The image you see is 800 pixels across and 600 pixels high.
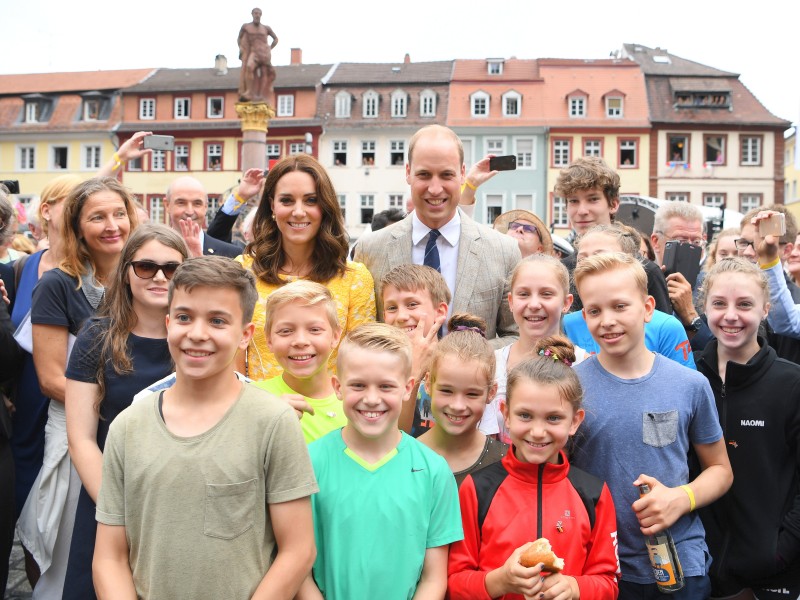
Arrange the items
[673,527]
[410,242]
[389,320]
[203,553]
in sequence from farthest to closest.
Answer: [410,242], [389,320], [673,527], [203,553]

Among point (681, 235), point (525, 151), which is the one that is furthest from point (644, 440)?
point (525, 151)

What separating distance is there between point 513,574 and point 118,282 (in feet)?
6.56

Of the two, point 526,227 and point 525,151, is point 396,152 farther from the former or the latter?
point 526,227

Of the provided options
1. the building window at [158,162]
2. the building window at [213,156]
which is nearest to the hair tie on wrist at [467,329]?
the building window at [213,156]

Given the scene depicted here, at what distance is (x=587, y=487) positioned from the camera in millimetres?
3002

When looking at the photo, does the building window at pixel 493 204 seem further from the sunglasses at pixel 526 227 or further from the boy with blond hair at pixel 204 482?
the boy with blond hair at pixel 204 482

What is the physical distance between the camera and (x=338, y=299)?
3.80m

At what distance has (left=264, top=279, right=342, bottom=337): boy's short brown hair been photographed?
3.28 metres

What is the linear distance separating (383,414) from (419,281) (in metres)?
0.99

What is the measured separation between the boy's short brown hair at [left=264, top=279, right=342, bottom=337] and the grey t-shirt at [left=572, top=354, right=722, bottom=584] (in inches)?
44.8

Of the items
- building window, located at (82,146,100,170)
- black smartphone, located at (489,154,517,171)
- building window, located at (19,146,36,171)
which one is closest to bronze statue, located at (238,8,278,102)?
black smartphone, located at (489,154,517,171)

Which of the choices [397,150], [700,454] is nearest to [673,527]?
[700,454]

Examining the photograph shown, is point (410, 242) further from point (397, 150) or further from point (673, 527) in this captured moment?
point (397, 150)

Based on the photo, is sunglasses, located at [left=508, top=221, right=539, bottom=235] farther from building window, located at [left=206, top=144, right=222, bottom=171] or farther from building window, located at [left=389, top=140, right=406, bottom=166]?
building window, located at [left=206, top=144, right=222, bottom=171]
